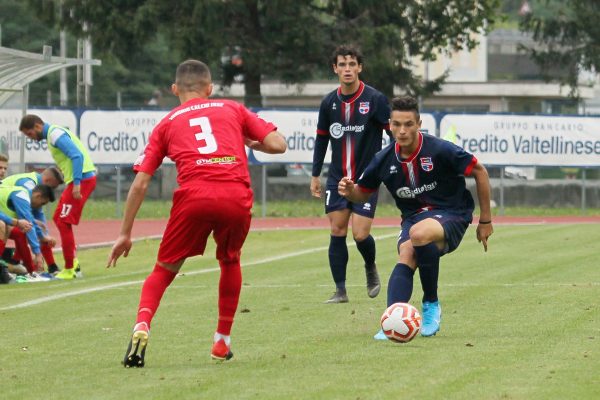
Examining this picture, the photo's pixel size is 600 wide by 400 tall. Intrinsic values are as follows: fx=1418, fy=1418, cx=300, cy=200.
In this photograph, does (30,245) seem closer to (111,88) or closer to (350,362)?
(350,362)

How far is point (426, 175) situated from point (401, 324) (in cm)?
117

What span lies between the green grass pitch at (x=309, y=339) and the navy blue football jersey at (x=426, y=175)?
0.90 metres

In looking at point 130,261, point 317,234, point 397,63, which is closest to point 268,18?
point 397,63

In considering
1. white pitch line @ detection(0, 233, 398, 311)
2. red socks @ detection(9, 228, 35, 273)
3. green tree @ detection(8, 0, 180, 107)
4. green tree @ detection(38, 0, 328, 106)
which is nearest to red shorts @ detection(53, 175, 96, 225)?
red socks @ detection(9, 228, 35, 273)

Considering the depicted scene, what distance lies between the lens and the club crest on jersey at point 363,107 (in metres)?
11.9

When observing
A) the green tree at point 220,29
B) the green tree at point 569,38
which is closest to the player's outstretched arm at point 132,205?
the green tree at point 220,29

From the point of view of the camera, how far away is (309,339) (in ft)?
30.8

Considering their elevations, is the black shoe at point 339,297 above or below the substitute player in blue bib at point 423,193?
below

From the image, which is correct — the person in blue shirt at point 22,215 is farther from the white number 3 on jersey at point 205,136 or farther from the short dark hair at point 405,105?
the white number 3 on jersey at point 205,136

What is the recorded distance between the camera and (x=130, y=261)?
60.4 ft

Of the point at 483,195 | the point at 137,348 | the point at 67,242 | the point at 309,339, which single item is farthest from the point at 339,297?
the point at 67,242

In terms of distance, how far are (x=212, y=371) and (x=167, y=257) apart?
798 millimetres

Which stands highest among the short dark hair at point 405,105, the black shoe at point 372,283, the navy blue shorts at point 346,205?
the short dark hair at point 405,105

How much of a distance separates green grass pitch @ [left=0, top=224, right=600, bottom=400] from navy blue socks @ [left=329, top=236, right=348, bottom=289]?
0.85ft
